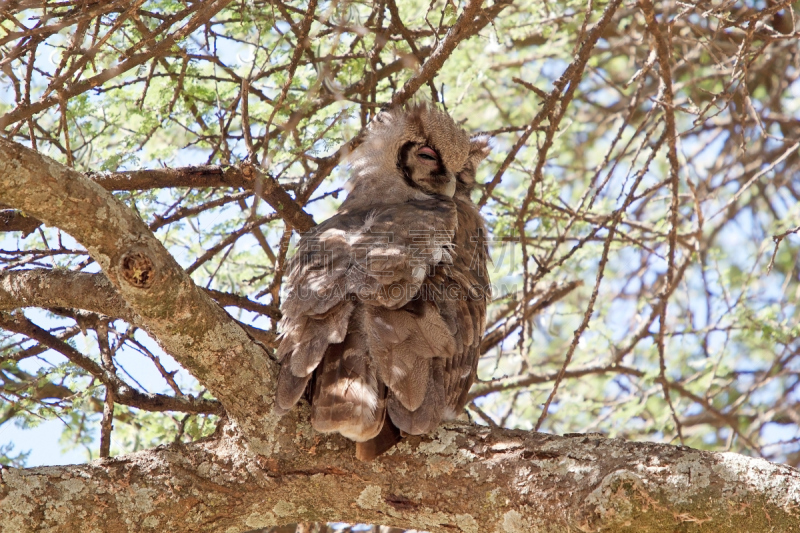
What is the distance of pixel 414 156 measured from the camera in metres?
4.57

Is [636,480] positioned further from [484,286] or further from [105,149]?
[105,149]

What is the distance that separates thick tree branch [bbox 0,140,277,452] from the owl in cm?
14

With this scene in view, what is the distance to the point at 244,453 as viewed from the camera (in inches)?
118

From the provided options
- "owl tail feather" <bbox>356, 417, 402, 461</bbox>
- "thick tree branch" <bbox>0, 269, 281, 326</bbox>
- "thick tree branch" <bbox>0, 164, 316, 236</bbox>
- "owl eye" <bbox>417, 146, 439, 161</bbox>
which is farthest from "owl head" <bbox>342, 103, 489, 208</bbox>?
"owl tail feather" <bbox>356, 417, 402, 461</bbox>

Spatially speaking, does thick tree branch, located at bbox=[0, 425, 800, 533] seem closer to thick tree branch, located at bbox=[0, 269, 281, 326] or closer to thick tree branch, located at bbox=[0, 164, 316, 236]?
thick tree branch, located at bbox=[0, 269, 281, 326]

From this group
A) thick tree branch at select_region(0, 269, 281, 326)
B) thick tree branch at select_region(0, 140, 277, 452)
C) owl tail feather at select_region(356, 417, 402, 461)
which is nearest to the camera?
thick tree branch at select_region(0, 140, 277, 452)

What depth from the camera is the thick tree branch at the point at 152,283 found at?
243 centimetres

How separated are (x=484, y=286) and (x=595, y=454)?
1340 mm

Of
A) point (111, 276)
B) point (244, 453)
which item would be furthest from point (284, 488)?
point (111, 276)

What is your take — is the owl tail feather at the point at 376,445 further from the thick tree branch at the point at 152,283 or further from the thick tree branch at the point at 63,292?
the thick tree branch at the point at 63,292

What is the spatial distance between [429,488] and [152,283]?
4.17ft

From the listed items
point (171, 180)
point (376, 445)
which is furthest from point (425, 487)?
point (171, 180)

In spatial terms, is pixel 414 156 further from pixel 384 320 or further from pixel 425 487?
pixel 425 487

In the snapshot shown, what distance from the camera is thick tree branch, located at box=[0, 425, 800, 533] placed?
2.47 meters
